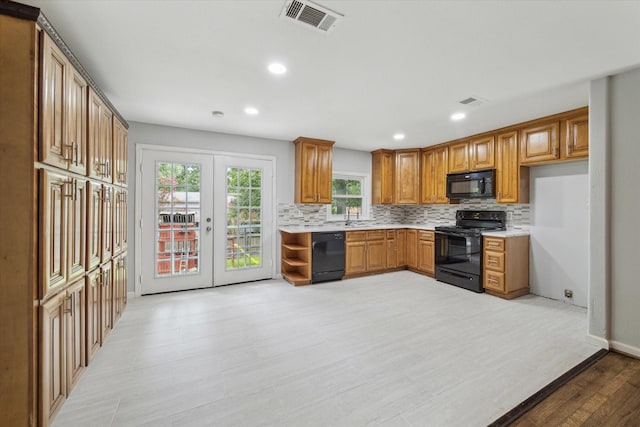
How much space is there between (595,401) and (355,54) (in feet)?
9.41

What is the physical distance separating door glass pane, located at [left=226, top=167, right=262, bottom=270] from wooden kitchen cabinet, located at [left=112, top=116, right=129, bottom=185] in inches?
57.9

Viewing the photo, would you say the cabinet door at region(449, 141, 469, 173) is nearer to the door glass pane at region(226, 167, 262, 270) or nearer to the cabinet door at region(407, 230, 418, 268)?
the cabinet door at region(407, 230, 418, 268)

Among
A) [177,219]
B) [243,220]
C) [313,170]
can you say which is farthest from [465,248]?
[177,219]

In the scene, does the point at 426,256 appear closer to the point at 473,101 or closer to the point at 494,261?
the point at 494,261

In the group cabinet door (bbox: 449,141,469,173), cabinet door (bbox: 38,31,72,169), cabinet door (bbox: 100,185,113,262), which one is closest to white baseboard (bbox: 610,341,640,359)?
cabinet door (bbox: 449,141,469,173)

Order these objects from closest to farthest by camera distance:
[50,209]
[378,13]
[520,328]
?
[50,209]
[378,13]
[520,328]

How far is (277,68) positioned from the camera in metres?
2.37

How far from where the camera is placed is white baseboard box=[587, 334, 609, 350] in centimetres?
246

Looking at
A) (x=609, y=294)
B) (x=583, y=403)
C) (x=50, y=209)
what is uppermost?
(x=50, y=209)

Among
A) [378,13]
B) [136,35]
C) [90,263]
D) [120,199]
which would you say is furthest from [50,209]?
[378,13]

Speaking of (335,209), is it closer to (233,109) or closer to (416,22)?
(233,109)

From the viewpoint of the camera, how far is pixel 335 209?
5.58 m

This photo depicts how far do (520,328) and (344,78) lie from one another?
3.02m

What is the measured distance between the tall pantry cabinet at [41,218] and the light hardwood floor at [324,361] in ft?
1.16
